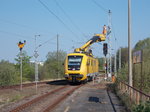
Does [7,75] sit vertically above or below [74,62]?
below

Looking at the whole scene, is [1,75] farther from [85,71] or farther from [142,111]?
[142,111]

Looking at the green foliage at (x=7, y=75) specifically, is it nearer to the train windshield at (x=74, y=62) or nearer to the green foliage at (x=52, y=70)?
the train windshield at (x=74, y=62)

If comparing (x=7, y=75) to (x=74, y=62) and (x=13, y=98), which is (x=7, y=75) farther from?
(x=13, y=98)

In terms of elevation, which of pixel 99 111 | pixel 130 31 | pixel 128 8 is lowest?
pixel 99 111

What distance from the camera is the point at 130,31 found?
1681 cm

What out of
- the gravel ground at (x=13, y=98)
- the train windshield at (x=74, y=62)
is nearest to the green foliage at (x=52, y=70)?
the train windshield at (x=74, y=62)

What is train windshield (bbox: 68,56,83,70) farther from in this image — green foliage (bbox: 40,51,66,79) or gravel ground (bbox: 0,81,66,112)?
green foliage (bbox: 40,51,66,79)

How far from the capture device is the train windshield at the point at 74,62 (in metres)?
28.4

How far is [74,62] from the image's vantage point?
28.6m

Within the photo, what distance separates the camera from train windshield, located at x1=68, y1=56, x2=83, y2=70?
28411 millimetres

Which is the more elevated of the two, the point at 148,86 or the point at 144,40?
the point at 144,40

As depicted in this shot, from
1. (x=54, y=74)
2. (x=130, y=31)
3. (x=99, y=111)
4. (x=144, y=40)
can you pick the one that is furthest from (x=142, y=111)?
(x=144, y=40)

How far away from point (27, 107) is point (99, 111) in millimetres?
3595

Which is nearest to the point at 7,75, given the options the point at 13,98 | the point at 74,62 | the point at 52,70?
the point at 74,62
